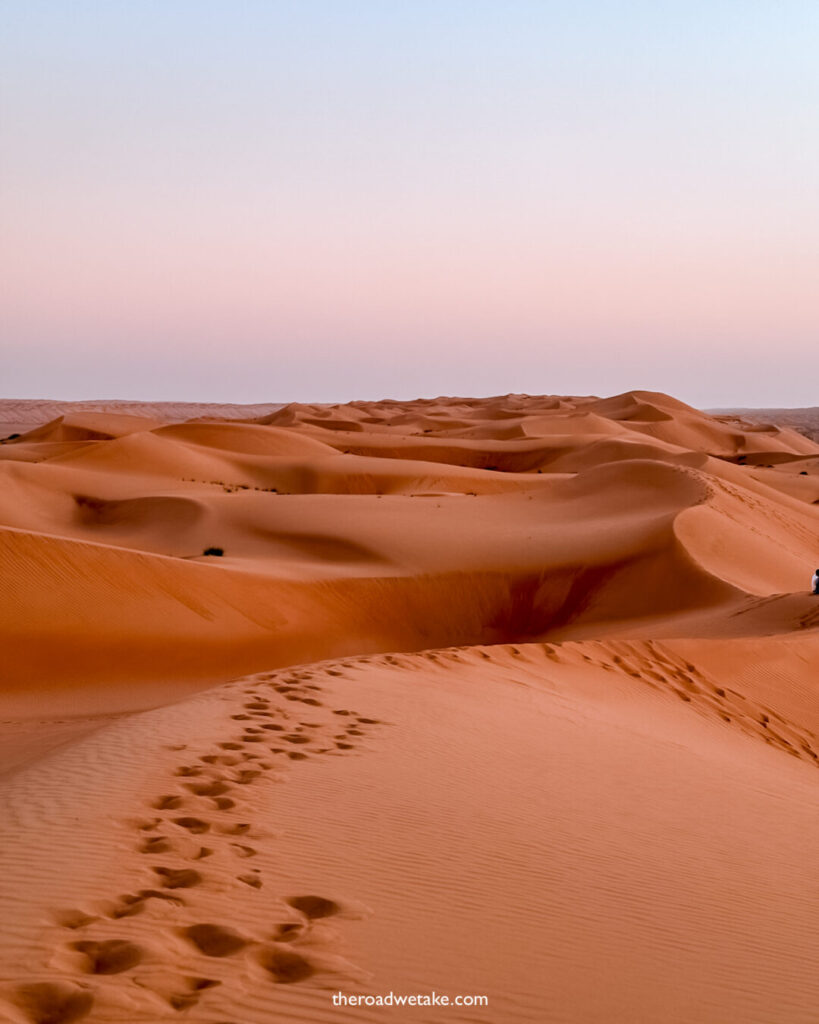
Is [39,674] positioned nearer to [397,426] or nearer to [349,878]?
[349,878]

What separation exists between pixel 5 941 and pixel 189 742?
3008 mm

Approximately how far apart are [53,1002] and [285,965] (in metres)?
0.78

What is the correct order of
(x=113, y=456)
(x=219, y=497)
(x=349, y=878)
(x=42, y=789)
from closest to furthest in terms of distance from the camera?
(x=349, y=878)
(x=42, y=789)
(x=219, y=497)
(x=113, y=456)

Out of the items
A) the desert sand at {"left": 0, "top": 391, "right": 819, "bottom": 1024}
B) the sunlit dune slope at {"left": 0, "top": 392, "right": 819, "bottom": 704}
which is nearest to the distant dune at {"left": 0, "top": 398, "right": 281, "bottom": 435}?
the sunlit dune slope at {"left": 0, "top": 392, "right": 819, "bottom": 704}

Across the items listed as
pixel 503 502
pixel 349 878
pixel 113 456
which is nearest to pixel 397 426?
pixel 113 456

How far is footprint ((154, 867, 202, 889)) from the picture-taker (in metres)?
4.14

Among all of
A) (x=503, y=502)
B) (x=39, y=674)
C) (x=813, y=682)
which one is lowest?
(x=39, y=674)

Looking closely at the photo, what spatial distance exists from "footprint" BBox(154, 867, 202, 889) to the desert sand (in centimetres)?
2

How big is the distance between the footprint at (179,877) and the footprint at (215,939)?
1.34 feet

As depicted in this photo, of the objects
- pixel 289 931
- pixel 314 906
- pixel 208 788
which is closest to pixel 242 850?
pixel 314 906

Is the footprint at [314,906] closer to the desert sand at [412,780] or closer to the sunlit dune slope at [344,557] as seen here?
the desert sand at [412,780]

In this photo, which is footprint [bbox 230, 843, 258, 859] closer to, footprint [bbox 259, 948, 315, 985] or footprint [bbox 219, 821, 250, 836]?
footprint [bbox 219, 821, 250, 836]

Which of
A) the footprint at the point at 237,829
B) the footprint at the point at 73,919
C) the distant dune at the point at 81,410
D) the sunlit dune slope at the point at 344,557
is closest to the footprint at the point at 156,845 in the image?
the footprint at the point at 237,829

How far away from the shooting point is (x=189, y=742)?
6.50m
